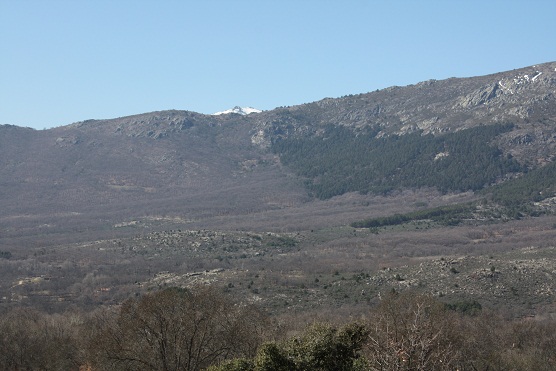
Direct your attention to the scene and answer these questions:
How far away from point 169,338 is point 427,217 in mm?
119221

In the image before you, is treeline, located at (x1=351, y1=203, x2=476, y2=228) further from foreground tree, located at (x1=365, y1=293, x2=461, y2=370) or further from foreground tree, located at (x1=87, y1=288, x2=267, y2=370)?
foreground tree, located at (x1=87, y1=288, x2=267, y2=370)

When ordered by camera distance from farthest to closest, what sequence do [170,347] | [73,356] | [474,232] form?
[474,232] → [73,356] → [170,347]

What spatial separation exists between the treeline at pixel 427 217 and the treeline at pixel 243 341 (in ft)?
305

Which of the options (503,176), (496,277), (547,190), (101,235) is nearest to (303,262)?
(496,277)

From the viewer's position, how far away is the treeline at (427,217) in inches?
6024

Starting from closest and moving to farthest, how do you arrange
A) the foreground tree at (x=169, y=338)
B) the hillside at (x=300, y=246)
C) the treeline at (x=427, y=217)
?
the foreground tree at (x=169, y=338) → the hillside at (x=300, y=246) → the treeline at (x=427, y=217)

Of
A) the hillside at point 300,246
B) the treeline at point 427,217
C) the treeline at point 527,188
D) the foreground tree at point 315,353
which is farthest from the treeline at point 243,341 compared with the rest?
the treeline at point 527,188

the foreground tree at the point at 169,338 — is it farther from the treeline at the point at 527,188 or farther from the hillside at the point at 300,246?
the treeline at the point at 527,188

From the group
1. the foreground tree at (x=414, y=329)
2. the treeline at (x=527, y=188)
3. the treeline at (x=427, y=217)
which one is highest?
the foreground tree at (x=414, y=329)

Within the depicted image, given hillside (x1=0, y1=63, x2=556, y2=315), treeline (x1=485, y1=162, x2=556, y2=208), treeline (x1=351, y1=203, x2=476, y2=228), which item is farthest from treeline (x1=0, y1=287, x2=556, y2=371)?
treeline (x1=485, y1=162, x2=556, y2=208)

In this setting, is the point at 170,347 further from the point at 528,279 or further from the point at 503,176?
the point at 503,176

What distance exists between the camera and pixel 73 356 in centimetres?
5297

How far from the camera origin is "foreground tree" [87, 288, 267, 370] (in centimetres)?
4284

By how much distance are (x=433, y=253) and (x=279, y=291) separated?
119ft
